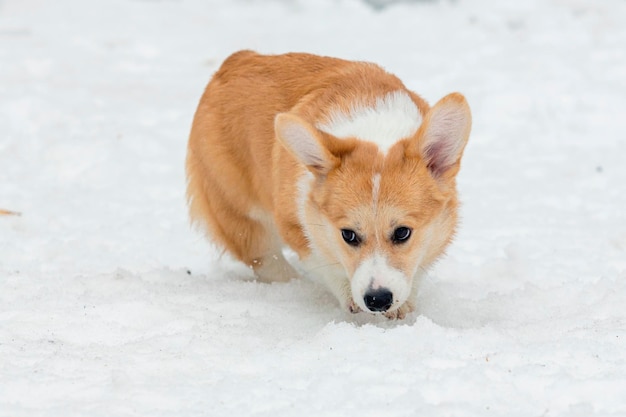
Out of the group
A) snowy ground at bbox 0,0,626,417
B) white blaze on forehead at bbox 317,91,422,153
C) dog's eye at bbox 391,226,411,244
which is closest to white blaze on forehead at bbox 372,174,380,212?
dog's eye at bbox 391,226,411,244

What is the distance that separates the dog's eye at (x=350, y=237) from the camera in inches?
152

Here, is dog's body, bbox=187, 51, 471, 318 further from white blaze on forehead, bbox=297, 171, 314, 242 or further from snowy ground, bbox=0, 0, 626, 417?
snowy ground, bbox=0, 0, 626, 417

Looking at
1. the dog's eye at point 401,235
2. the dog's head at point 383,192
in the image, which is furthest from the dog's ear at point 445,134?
the dog's eye at point 401,235

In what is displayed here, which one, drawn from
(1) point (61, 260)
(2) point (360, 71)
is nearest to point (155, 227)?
(1) point (61, 260)

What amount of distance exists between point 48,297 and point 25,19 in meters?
6.37

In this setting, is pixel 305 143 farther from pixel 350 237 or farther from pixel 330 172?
pixel 350 237

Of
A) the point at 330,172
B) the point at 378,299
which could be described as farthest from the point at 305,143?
the point at 378,299

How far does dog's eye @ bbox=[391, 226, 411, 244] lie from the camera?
12.6 feet

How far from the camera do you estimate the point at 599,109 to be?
24.2 ft

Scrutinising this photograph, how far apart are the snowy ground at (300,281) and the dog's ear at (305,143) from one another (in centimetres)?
70

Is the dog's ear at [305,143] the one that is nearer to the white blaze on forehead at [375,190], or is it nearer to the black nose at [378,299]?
the white blaze on forehead at [375,190]

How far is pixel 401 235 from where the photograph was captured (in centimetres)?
386

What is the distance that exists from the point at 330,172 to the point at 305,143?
0.19 metres

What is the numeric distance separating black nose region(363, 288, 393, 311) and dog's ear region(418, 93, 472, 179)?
648mm
